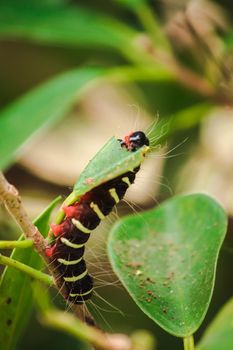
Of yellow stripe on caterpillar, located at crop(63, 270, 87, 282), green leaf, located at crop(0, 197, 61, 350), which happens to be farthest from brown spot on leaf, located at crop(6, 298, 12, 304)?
yellow stripe on caterpillar, located at crop(63, 270, 87, 282)

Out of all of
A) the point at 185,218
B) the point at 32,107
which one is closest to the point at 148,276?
the point at 185,218

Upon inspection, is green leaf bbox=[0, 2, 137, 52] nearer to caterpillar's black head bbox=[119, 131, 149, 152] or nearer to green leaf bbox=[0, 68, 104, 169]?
green leaf bbox=[0, 68, 104, 169]

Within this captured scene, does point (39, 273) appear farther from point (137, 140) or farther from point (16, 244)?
point (137, 140)

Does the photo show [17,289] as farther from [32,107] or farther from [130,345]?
[32,107]

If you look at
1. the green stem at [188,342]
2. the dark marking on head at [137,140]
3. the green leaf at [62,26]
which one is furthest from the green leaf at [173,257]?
the green leaf at [62,26]

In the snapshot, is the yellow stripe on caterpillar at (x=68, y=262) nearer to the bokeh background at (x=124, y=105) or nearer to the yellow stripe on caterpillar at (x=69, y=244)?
the yellow stripe on caterpillar at (x=69, y=244)
